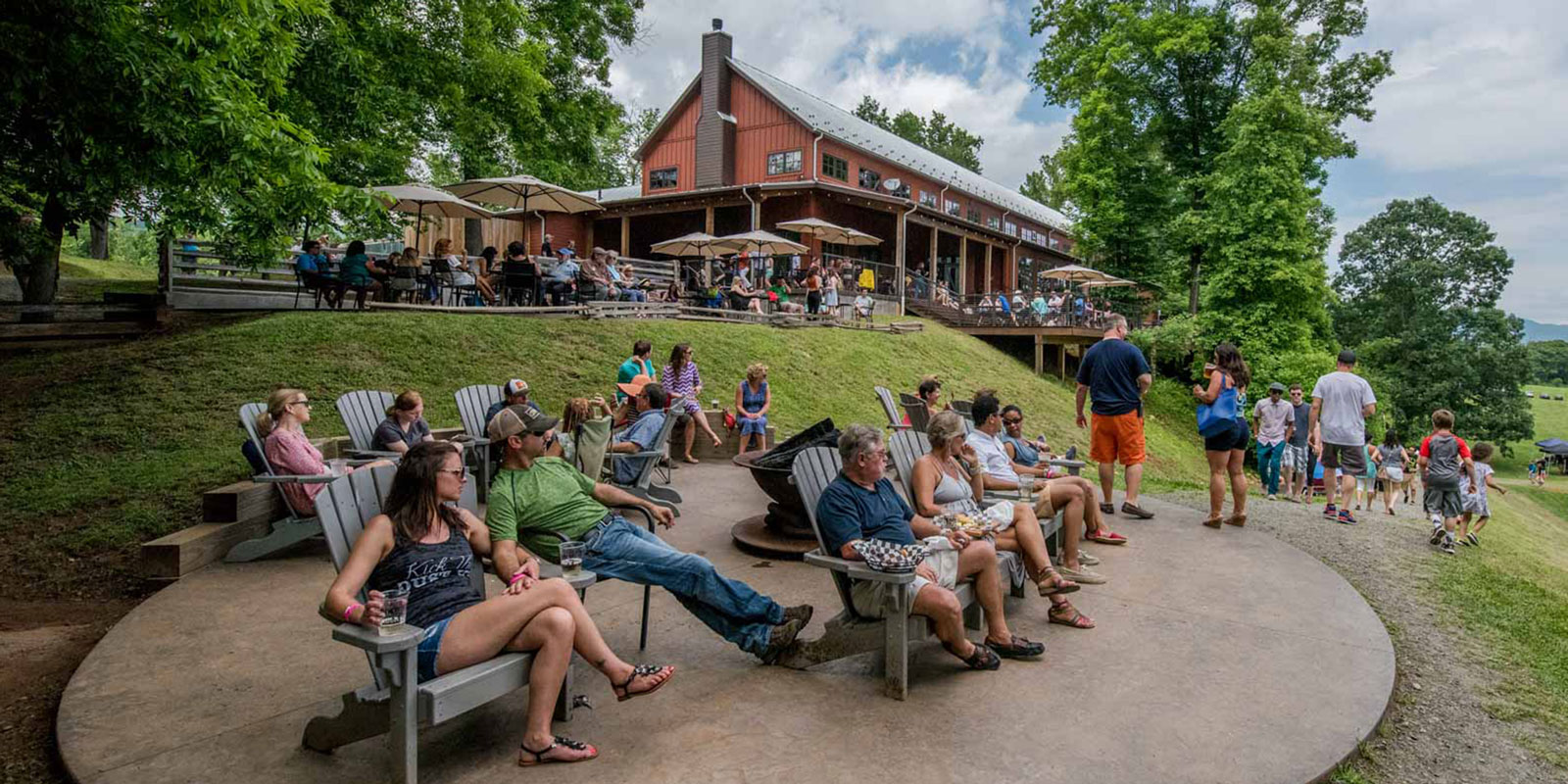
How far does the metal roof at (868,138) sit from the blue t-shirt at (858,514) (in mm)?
24044

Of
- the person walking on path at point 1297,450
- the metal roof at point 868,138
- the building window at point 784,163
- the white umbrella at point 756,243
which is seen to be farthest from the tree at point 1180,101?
the person walking on path at point 1297,450

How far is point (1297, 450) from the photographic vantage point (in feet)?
34.4

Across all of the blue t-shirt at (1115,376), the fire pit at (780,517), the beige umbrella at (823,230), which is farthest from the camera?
the beige umbrella at (823,230)

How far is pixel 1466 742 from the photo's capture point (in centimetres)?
326

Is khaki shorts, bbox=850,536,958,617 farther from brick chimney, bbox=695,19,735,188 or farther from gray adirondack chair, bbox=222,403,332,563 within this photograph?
brick chimney, bbox=695,19,735,188

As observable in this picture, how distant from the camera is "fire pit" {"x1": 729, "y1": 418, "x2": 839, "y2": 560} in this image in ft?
17.4

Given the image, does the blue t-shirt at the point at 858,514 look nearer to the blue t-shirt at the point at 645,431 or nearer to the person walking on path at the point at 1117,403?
the blue t-shirt at the point at 645,431

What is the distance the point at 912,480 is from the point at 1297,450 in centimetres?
863

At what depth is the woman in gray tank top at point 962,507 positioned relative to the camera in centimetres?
410

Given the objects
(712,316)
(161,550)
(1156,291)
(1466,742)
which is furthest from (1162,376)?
(161,550)

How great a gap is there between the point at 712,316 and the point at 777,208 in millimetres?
10983

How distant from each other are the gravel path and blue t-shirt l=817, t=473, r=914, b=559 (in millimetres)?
1956

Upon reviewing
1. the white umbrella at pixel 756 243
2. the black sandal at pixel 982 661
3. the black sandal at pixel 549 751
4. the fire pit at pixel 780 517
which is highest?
the white umbrella at pixel 756 243

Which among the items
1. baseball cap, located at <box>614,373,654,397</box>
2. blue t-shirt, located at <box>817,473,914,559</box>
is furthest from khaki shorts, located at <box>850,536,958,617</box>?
baseball cap, located at <box>614,373,654,397</box>
